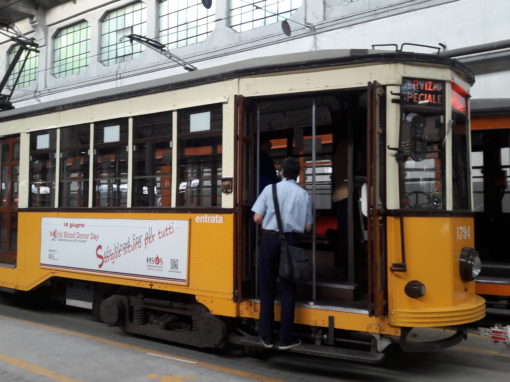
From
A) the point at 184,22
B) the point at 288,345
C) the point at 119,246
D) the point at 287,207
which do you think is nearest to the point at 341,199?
the point at 287,207

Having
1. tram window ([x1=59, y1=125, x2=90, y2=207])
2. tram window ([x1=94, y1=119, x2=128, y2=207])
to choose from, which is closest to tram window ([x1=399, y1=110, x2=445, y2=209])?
tram window ([x1=94, y1=119, x2=128, y2=207])

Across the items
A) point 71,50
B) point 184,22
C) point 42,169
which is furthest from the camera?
point 71,50

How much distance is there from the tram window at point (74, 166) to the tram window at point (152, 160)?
2.82 feet

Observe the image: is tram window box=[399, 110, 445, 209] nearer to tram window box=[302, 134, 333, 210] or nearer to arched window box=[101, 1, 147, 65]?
tram window box=[302, 134, 333, 210]

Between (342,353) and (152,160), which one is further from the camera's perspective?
(152,160)

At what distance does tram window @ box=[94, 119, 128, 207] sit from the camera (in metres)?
5.81

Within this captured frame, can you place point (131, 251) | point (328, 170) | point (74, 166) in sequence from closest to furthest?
1. point (131, 251)
2. point (328, 170)
3. point (74, 166)

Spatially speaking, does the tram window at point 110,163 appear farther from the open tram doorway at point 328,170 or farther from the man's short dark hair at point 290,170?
the man's short dark hair at point 290,170

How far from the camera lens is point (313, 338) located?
4.60m

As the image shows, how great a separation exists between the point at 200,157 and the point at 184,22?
11.5 metres

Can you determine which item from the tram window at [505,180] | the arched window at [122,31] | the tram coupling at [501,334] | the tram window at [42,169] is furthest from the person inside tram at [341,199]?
the arched window at [122,31]

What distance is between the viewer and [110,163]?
5941 millimetres

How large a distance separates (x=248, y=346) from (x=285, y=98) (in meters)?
2.39

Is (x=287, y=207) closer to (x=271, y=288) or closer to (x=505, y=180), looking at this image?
(x=271, y=288)
